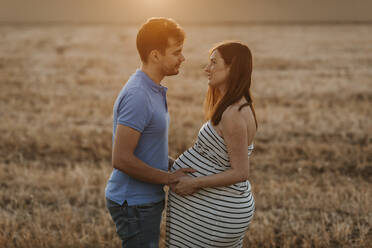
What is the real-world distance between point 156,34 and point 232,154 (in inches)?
35.1

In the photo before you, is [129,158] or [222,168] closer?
[129,158]

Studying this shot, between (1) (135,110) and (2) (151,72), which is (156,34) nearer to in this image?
(2) (151,72)

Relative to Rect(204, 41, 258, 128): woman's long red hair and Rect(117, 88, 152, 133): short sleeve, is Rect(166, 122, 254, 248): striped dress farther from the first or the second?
Rect(117, 88, 152, 133): short sleeve

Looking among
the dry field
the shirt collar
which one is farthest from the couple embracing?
the dry field

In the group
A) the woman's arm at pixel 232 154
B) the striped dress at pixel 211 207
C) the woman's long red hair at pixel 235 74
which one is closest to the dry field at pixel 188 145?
the striped dress at pixel 211 207

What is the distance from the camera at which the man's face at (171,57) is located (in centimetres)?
256

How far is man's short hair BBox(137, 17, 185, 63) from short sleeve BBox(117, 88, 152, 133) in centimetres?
30

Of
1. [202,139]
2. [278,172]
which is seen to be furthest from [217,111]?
[278,172]

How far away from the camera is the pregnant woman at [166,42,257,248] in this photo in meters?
2.56

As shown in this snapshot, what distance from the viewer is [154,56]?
8.43 feet

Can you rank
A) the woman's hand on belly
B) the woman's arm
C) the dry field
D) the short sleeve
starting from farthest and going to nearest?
the dry field, the woman's hand on belly, the woman's arm, the short sleeve

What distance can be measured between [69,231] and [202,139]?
2.45 metres

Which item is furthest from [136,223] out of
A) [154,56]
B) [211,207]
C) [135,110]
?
[154,56]

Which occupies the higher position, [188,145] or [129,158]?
[129,158]
